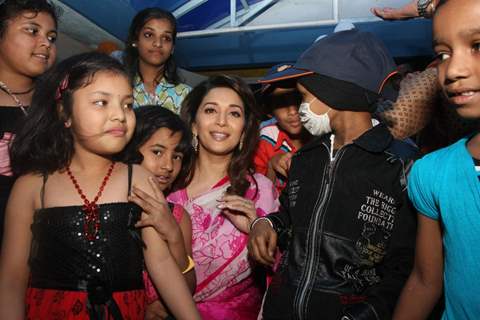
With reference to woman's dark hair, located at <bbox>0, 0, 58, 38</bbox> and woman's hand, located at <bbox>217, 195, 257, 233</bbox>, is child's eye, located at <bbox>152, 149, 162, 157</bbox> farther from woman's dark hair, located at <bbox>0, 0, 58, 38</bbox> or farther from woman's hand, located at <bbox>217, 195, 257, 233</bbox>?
woman's dark hair, located at <bbox>0, 0, 58, 38</bbox>

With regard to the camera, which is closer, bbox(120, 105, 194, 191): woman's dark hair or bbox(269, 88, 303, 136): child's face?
bbox(120, 105, 194, 191): woman's dark hair

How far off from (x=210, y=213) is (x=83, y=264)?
74 cm

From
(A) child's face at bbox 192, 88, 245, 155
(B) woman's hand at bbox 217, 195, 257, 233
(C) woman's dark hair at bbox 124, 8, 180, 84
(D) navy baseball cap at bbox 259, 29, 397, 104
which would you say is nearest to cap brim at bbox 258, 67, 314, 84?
(D) navy baseball cap at bbox 259, 29, 397, 104

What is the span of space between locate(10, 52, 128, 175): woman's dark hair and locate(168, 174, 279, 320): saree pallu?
0.70 meters

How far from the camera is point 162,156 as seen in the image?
6.87ft

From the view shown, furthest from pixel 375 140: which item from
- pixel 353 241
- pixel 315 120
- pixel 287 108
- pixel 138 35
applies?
pixel 138 35

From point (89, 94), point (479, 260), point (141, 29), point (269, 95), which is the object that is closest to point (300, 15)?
point (141, 29)

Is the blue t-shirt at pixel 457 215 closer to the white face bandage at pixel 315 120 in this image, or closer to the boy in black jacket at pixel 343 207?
the boy in black jacket at pixel 343 207

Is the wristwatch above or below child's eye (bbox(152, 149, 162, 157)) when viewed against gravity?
above

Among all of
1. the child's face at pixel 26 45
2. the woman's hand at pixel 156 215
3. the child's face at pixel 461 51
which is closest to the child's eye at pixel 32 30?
the child's face at pixel 26 45

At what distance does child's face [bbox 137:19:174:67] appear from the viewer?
3070 mm

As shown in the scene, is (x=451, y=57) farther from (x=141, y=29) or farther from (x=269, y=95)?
(x=141, y=29)

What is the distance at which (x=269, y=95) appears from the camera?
2492mm

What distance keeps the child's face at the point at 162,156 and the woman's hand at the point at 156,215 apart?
16.4 inches
